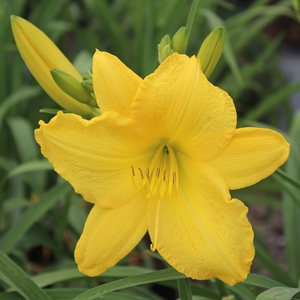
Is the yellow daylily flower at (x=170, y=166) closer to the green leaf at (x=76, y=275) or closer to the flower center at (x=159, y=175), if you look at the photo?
the flower center at (x=159, y=175)

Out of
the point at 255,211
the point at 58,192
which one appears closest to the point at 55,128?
the point at 58,192

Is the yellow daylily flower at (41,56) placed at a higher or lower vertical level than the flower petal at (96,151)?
higher

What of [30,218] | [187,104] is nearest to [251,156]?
[187,104]

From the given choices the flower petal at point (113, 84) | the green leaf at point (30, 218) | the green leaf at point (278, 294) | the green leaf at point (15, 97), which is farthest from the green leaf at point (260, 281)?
the green leaf at point (15, 97)

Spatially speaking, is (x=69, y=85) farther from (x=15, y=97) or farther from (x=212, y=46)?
(x=15, y=97)

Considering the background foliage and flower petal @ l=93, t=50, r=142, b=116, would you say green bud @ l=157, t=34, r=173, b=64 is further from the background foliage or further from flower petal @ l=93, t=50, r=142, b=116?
the background foliage

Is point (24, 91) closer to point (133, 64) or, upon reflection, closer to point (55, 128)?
point (133, 64)
